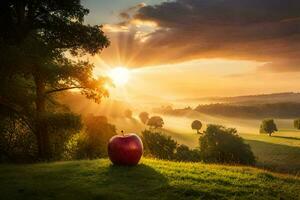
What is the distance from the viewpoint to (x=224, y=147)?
73.1m

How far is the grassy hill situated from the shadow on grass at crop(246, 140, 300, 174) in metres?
61.4

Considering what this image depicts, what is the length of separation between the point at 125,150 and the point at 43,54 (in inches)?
291

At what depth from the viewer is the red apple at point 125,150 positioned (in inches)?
697

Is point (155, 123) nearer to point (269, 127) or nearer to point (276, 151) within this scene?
point (269, 127)

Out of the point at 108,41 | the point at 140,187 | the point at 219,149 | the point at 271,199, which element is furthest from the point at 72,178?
the point at 219,149

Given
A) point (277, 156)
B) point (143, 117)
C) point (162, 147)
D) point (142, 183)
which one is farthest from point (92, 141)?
point (143, 117)

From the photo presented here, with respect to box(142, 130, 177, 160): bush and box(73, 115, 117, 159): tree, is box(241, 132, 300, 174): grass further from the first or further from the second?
box(73, 115, 117, 159): tree

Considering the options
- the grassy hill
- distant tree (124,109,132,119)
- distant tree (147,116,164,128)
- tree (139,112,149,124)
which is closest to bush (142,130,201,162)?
the grassy hill

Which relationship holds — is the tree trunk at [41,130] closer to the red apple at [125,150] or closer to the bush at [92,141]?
the bush at [92,141]

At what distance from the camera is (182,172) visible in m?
17.2

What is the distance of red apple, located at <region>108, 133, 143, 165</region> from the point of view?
17703 mm

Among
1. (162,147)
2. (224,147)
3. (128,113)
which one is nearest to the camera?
(162,147)

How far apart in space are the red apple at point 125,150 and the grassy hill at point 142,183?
349mm

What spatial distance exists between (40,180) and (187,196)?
6.16 meters
